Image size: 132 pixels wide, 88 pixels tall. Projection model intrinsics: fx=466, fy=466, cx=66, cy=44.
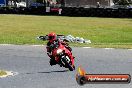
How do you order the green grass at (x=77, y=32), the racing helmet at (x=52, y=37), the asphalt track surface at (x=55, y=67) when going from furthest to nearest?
the green grass at (x=77, y=32)
the asphalt track surface at (x=55, y=67)
the racing helmet at (x=52, y=37)

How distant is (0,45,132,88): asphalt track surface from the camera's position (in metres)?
9.37

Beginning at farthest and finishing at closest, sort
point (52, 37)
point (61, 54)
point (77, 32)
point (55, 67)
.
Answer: point (77, 32), point (55, 67), point (61, 54), point (52, 37)

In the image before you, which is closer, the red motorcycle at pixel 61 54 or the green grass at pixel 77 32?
the red motorcycle at pixel 61 54

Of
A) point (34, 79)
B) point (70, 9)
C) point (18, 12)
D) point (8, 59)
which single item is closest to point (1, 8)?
point (18, 12)

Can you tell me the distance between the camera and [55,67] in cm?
1241

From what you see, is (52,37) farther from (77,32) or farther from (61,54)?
(77,32)

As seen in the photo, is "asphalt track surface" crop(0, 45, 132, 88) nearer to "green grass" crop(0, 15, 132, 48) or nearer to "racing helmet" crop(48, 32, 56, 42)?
"racing helmet" crop(48, 32, 56, 42)

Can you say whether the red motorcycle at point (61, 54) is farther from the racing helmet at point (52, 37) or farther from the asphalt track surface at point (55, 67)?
the asphalt track surface at point (55, 67)

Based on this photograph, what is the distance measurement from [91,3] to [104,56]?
3613 inches

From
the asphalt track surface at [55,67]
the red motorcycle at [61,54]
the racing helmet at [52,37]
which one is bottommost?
the asphalt track surface at [55,67]

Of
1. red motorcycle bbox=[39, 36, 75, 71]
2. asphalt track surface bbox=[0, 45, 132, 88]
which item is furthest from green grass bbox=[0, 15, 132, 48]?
red motorcycle bbox=[39, 36, 75, 71]

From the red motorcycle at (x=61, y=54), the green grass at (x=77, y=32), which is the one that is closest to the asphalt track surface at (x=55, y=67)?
the red motorcycle at (x=61, y=54)

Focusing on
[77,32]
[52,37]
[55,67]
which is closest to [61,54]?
[52,37]

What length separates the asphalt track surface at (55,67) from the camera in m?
9.37
